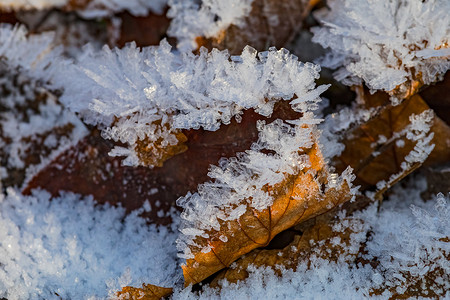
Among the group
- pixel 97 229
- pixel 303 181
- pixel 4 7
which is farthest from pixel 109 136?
pixel 4 7

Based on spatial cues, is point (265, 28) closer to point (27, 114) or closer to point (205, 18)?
point (205, 18)

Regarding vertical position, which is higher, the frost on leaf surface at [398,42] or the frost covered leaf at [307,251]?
the frost on leaf surface at [398,42]

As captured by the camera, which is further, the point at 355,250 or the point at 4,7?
the point at 4,7

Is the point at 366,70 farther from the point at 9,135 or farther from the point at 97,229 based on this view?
the point at 9,135

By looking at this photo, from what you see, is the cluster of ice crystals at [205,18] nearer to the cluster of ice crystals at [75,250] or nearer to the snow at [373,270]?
the cluster of ice crystals at [75,250]

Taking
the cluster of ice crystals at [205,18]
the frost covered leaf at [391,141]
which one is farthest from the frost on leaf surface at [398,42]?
the cluster of ice crystals at [205,18]

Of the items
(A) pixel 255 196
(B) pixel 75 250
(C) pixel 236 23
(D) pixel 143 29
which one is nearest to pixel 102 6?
(D) pixel 143 29
